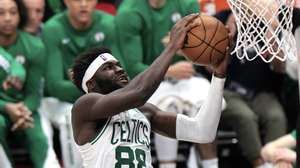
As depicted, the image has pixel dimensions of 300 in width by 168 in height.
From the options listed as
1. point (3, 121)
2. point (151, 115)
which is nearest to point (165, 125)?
point (151, 115)

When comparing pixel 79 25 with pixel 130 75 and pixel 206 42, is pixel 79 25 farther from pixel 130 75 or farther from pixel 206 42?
pixel 206 42

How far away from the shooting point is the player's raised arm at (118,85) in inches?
152

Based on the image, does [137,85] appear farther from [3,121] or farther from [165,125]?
[3,121]

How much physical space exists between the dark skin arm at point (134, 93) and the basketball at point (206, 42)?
0.05 metres

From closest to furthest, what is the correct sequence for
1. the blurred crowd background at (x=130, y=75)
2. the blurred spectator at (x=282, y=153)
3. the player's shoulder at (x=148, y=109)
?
the player's shoulder at (x=148, y=109), the blurred spectator at (x=282, y=153), the blurred crowd background at (x=130, y=75)

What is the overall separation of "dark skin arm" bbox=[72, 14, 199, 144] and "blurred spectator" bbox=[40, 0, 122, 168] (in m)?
2.08

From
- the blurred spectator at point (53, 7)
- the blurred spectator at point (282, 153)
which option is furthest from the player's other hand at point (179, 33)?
the blurred spectator at point (53, 7)

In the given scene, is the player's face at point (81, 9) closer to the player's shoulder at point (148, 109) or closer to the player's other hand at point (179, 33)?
the player's shoulder at point (148, 109)

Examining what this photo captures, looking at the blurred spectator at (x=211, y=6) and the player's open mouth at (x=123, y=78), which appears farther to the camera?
the blurred spectator at (x=211, y=6)

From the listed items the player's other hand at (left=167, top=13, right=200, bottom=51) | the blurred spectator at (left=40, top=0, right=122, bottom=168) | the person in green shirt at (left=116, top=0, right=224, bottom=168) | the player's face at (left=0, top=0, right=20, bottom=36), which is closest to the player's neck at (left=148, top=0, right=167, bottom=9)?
the person in green shirt at (left=116, top=0, right=224, bottom=168)

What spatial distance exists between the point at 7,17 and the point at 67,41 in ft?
1.64

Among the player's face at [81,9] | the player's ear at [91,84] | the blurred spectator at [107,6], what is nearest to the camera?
the player's ear at [91,84]

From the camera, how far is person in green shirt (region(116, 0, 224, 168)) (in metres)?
6.12

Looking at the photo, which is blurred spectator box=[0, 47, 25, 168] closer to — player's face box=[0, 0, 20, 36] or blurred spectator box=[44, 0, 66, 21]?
player's face box=[0, 0, 20, 36]
